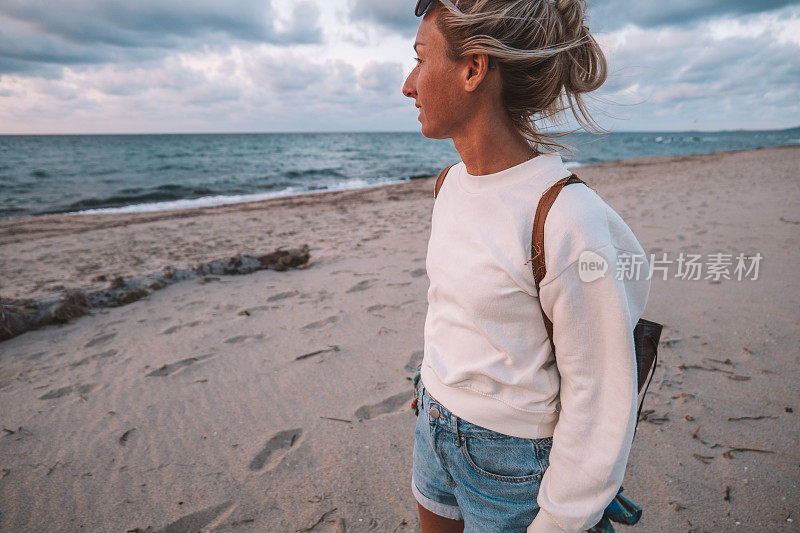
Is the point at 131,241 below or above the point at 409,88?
below

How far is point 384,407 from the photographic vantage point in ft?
8.84

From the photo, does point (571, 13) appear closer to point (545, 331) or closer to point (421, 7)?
point (421, 7)

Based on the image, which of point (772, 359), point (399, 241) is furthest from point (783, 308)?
point (399, 241)

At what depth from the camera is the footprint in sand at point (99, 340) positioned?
362 cm

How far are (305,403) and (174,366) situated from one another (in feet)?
4.02

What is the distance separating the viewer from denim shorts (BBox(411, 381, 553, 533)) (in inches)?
41.8

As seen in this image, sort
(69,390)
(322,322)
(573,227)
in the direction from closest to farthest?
(573,227), (69,390), (322,322)

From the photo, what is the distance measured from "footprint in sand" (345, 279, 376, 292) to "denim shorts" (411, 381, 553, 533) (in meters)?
3.27

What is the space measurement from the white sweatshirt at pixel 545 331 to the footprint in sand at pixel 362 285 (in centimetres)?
332

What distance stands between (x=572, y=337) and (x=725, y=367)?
279 centimetres

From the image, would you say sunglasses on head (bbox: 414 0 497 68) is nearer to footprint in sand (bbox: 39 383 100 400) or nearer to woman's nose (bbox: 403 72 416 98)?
woman's nose (bbox: 403 72 416 98)

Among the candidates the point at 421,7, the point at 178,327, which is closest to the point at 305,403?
the point at 178,327

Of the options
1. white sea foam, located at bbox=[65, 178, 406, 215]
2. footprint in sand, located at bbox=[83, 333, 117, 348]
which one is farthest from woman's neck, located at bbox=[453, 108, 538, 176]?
white sea foam, located at bbox=[65, 178, 406, 215]

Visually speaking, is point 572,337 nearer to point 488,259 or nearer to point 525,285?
point 525,285
